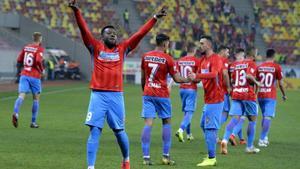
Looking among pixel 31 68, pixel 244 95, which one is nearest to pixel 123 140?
pixel 244 95

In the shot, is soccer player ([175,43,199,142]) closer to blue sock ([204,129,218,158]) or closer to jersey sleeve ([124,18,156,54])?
blue sock ([204,129,218,158])

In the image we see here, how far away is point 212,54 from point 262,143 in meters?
4.78

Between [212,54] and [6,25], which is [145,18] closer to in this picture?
[6,25]

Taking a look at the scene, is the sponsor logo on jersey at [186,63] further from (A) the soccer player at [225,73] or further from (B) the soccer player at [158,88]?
(B) the soccer player at [158,88]

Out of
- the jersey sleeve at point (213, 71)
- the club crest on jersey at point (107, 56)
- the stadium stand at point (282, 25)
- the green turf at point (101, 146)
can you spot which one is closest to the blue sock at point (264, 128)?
the green turf at point (101, 146)

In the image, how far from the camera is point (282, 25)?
203 feet

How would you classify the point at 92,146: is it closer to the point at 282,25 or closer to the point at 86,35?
the point at 86,35

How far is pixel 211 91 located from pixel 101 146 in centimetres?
332

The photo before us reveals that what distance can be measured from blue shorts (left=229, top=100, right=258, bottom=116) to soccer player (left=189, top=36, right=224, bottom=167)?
2566mm

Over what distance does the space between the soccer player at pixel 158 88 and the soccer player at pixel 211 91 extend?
54 cm

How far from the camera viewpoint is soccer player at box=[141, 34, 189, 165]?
13.9 m

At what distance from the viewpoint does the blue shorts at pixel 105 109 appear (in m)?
11.8

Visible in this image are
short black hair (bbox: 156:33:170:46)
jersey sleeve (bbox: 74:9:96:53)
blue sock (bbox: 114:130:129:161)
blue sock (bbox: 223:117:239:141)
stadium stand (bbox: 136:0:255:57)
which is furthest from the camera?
stadium stand (bbox: 136:0:255:57)

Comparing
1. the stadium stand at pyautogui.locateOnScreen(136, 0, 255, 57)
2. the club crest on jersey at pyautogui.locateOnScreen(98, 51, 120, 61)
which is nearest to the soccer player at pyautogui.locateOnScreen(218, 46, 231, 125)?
the club crest on jersey at pyautogui.locateOnScreen(98, 51, 120, 61)
